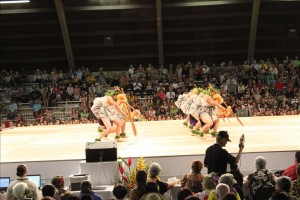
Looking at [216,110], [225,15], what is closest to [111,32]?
[225,15]

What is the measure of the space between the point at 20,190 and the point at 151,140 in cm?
592

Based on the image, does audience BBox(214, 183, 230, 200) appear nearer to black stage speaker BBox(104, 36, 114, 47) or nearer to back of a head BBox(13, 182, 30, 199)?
back of a head BBox(13, 182, 30, 199)

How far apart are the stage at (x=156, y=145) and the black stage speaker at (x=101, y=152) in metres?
0.64

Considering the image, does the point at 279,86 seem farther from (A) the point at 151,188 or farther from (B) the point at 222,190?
(B) the point at 222,190

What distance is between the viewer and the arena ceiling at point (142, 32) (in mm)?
19219

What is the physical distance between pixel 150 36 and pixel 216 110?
10.2 meters

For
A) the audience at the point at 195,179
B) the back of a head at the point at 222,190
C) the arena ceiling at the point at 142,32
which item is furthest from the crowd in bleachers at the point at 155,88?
the back of a head at the point at 222,190

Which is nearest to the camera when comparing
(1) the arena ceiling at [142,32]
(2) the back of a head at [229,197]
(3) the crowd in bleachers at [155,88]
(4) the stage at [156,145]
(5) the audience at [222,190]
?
(2) the back of a head at [229,197]

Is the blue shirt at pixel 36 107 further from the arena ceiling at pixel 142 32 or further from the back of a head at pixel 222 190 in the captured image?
the back of a head at pixel 222 190

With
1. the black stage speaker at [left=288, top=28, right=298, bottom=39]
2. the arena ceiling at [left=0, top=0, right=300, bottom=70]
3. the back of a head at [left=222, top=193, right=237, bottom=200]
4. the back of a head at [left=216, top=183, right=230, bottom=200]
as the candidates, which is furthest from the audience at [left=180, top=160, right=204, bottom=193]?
the black stage speaker at [left=288, top=28, right=298, bottom=39]

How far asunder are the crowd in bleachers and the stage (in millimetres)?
1693

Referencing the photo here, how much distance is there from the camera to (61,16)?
61.7 feet

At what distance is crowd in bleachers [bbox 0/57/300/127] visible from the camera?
1688cm

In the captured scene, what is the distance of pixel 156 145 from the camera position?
1036cm
